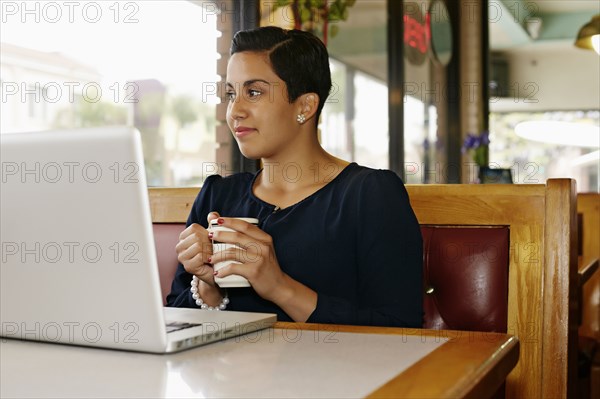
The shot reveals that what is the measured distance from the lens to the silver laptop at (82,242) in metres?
0.75

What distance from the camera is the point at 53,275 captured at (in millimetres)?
822

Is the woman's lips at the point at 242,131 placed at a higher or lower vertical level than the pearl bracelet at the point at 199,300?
higher

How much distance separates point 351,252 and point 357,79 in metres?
3.68

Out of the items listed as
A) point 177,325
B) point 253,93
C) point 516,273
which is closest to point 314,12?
point 253,93

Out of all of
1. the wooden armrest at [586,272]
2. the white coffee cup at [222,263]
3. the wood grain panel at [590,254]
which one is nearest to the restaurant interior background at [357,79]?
the wood grain panel at [590,254]

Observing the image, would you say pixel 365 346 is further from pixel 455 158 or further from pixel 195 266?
pixel 455 158

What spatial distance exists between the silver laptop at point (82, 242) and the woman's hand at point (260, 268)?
7.0 inches

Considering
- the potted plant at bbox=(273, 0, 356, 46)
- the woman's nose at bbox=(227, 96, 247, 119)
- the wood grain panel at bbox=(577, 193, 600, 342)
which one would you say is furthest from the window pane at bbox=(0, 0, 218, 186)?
→ the wood grain panel at bbox=(577, 193, 600, 342)

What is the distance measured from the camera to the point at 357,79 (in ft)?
16.3

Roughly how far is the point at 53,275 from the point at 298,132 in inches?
32.5

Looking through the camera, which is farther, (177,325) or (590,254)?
(590,254)

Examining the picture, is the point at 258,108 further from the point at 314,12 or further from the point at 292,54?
the point at 314,12

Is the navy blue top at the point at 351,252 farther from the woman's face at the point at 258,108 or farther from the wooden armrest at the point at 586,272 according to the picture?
the wooden armrest at the point at 586,272

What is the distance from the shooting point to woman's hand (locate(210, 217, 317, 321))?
1.04 metres
